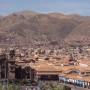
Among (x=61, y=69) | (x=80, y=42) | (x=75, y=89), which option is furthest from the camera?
(x=80, y=42)

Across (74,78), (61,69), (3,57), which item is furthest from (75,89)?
(61,69)

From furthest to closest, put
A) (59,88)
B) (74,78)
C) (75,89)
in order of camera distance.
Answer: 1. (74,78)
2. (75,89)
3. (59,88)

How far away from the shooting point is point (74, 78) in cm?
6744

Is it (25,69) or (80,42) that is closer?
(25,69)

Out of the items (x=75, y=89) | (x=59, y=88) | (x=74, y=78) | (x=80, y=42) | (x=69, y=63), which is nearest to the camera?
(x=59, y=88)

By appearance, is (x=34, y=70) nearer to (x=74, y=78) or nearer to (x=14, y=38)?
(x=74, y=78)

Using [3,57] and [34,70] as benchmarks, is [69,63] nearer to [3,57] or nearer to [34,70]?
[34,70]

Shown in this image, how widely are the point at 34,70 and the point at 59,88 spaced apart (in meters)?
27.6

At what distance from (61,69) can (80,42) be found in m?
101

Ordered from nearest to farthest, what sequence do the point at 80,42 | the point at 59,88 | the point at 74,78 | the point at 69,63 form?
the point at 59,88 → the point at 74,78 → the point at 69,63 → the point at 80,42

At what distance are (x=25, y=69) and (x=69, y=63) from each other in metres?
21.2

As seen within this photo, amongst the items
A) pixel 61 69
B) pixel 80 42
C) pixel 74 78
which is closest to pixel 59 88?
pixel 74 78

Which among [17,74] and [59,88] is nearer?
[59,88]

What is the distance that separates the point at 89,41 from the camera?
179 metres
